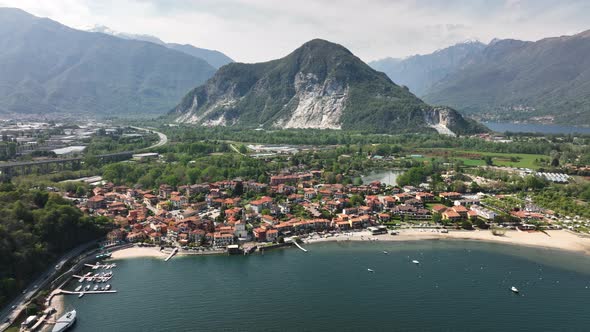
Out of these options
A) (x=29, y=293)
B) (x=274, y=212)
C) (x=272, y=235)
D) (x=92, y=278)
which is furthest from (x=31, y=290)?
(x=274, y=212)

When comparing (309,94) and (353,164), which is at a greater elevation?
(309,94)

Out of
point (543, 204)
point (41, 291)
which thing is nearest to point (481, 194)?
point (543, 204)

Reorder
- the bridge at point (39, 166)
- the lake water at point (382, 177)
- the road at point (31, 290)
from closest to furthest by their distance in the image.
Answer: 1. the road at point (31, 290)
2. the bridge at point (39, 166)
3. the lake water at point (382, 177)

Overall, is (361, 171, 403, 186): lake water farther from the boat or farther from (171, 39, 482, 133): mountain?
(171, 39, 482, 133): mountain

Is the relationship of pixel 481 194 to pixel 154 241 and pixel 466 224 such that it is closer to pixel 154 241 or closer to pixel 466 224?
pixel 466 224

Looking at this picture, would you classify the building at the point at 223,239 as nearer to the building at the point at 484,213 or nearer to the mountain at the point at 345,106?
the building at the point at 484,213

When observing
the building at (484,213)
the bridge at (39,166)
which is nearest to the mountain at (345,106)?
the bridge at (39,166)

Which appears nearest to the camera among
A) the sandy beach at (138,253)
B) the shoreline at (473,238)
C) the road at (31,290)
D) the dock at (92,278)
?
the road at (31,290)
